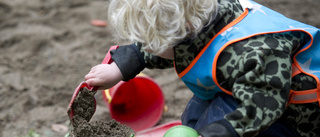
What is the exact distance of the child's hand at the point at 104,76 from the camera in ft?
4.12

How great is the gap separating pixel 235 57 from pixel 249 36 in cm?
8

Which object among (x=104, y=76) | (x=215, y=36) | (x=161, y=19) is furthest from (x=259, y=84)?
(x=104, y=76)

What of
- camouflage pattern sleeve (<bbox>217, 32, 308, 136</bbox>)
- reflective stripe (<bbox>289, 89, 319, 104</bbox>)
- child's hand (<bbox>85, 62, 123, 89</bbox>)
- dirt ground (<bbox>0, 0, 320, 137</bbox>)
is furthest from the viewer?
dirt ground (<bbox>0, 0, 320, 137</bbox>)

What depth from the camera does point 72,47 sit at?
2250mm

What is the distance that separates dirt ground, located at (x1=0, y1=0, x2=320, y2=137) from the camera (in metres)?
1.79

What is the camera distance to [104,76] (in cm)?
128

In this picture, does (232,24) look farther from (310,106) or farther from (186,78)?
(310,106)

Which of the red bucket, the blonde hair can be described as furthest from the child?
the red bucket

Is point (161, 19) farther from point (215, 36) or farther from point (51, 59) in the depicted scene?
point (51, 59)

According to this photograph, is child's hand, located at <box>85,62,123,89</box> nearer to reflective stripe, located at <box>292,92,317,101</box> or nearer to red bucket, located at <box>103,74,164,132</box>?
red bucket, located at <box>103,74,164,132</box>

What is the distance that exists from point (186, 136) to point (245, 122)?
17 cm

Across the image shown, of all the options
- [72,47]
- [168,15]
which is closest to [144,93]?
[72,47]

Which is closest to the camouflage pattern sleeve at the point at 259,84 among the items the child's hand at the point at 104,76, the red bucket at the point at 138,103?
the child's hand at the point at 104,76

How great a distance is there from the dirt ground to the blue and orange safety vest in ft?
2.37
